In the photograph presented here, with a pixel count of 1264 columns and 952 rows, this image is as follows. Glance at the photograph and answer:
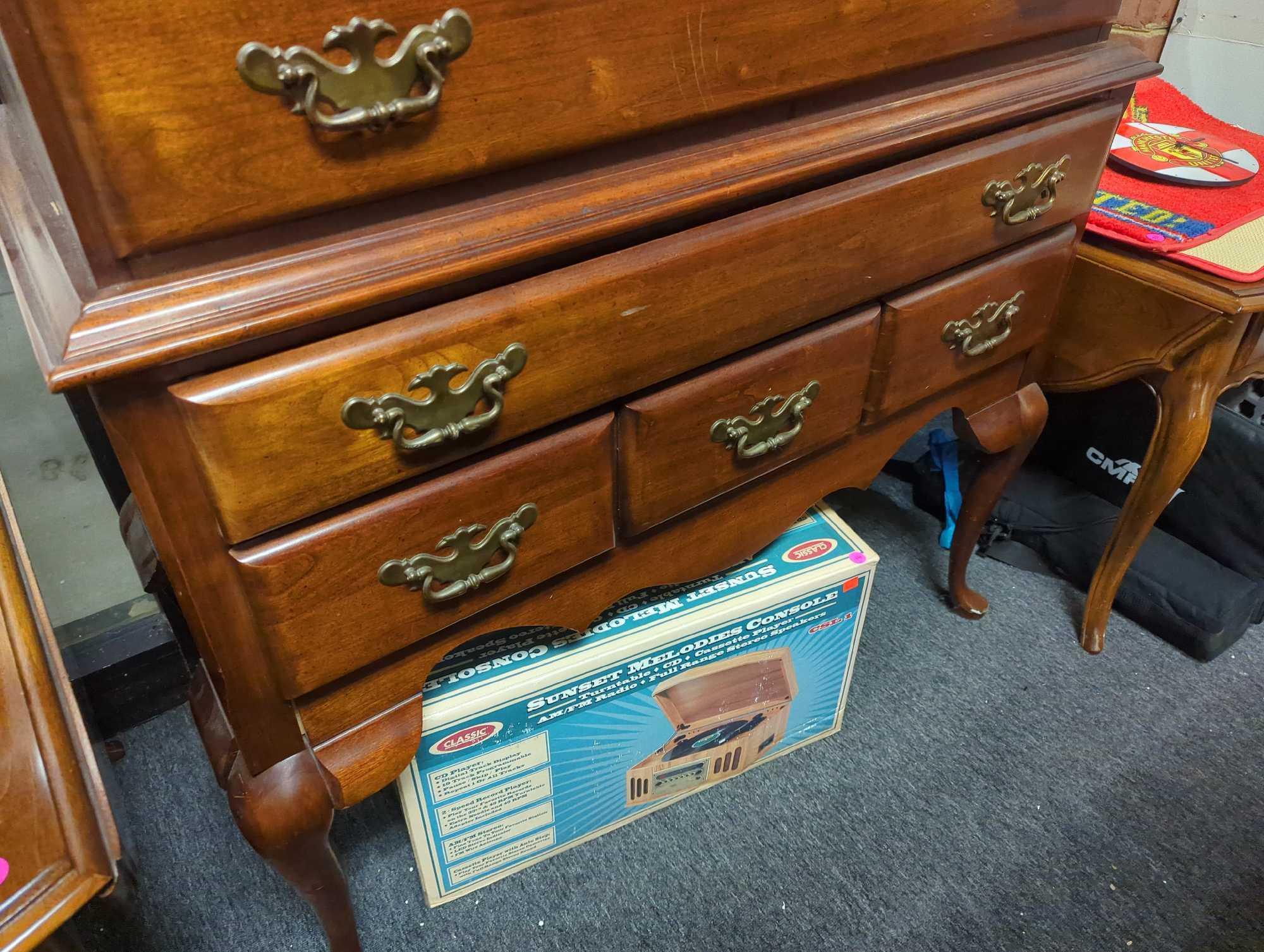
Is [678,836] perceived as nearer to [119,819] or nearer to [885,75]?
[119,819]

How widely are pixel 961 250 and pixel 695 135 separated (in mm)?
320

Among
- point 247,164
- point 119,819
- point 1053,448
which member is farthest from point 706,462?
point 1053,448

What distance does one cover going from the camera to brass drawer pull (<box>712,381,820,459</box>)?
2.48ft

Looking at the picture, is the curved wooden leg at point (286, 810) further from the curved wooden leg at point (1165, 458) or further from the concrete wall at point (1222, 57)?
the concrete wall at point (1222, 57)

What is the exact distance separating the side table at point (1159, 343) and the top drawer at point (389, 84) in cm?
47

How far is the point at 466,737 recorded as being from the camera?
2.87ft

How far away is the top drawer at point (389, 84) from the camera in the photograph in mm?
425

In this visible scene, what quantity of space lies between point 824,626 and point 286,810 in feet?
1.94

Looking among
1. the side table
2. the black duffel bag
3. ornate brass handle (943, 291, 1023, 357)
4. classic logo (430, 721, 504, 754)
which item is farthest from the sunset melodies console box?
the black duffel bag

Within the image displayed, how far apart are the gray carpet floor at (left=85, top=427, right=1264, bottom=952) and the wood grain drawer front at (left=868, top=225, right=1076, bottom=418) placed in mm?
496

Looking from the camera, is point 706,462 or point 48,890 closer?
point 48,890

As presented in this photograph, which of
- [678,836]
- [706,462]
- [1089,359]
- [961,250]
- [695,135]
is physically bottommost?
[678,836]

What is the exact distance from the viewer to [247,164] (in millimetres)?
473

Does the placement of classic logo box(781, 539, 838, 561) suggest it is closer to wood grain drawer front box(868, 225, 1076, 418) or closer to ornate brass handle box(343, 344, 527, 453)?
wood grain drawer front box(868, 225, 1076, 418)
